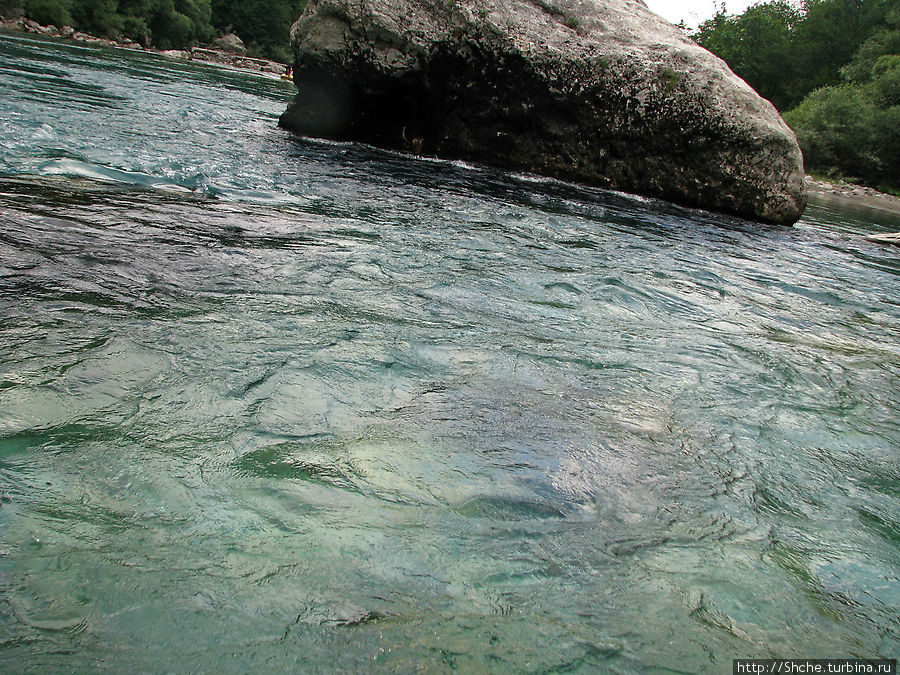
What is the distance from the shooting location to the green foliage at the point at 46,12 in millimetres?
33722

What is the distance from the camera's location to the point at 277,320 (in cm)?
265

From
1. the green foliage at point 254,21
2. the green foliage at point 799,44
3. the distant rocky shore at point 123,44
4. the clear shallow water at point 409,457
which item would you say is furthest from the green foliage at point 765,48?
the clear shallow water at point 409,457

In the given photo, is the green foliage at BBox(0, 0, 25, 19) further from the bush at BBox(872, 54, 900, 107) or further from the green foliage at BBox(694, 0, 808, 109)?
the green foliage at BBox(694, 0, 808, 109)

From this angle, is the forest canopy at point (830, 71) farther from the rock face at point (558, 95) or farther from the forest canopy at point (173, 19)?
the forest canopy at point (173, 19)

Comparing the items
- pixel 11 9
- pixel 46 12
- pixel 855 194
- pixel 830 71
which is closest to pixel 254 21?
pixel 46 12

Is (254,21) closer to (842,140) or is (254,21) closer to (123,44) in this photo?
(123,44)

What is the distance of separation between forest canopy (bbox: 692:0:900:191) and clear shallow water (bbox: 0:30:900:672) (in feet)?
85.3

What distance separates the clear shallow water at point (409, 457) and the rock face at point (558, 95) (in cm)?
428

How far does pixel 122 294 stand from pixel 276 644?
77.1 inches

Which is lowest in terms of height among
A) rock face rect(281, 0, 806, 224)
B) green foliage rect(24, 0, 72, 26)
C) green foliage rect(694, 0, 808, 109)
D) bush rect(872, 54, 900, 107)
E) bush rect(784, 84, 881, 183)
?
rock face rect(281, 0, 806, 224)

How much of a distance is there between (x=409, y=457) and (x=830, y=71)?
51.4m

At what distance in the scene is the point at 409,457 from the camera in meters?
1.88

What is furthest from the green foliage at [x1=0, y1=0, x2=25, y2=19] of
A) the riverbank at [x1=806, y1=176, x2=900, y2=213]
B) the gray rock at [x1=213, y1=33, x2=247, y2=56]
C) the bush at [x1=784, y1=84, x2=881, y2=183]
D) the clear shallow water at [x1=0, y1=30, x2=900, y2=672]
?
the bush at [x1=784, y1=84, x2=881, y2=183]

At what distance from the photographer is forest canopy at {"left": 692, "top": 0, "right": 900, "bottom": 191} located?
25.2 metres
